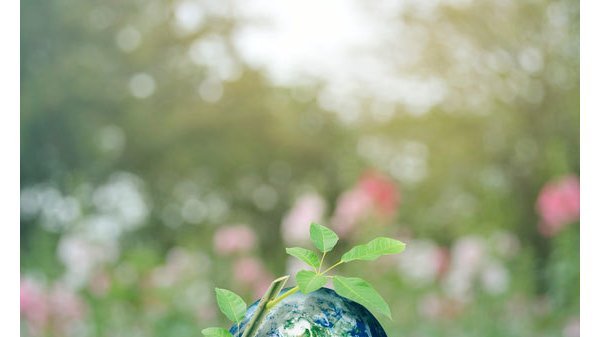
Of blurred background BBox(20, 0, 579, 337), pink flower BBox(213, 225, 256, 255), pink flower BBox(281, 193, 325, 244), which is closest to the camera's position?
pink flower BBox(281, 193, 325, 244)

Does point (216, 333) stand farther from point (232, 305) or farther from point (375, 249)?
point (375, 249)

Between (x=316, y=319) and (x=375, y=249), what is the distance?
0.11m

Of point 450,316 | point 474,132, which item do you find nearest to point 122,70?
point 474,132

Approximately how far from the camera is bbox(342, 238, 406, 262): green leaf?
2.83ft

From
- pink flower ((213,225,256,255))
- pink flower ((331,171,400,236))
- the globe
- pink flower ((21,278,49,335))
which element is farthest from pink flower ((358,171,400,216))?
the globe

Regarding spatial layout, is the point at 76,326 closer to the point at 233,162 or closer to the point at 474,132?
the point at 233,162

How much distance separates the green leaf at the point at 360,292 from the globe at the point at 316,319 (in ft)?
0.12

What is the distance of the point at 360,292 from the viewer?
0.88 metres

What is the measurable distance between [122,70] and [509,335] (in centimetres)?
335

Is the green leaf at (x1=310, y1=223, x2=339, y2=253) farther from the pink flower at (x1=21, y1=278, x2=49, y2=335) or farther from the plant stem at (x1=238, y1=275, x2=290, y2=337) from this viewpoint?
the pink flower at (x1=21, y1=278, x2=49, y2=335)

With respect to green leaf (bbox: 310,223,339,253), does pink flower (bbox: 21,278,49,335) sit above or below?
above

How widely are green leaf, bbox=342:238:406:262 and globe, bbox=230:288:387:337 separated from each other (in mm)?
83

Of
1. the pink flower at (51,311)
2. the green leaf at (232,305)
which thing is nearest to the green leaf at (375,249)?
the green leaf at (232,305)

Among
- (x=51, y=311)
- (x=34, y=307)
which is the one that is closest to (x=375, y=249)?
(x=34, y=307)
